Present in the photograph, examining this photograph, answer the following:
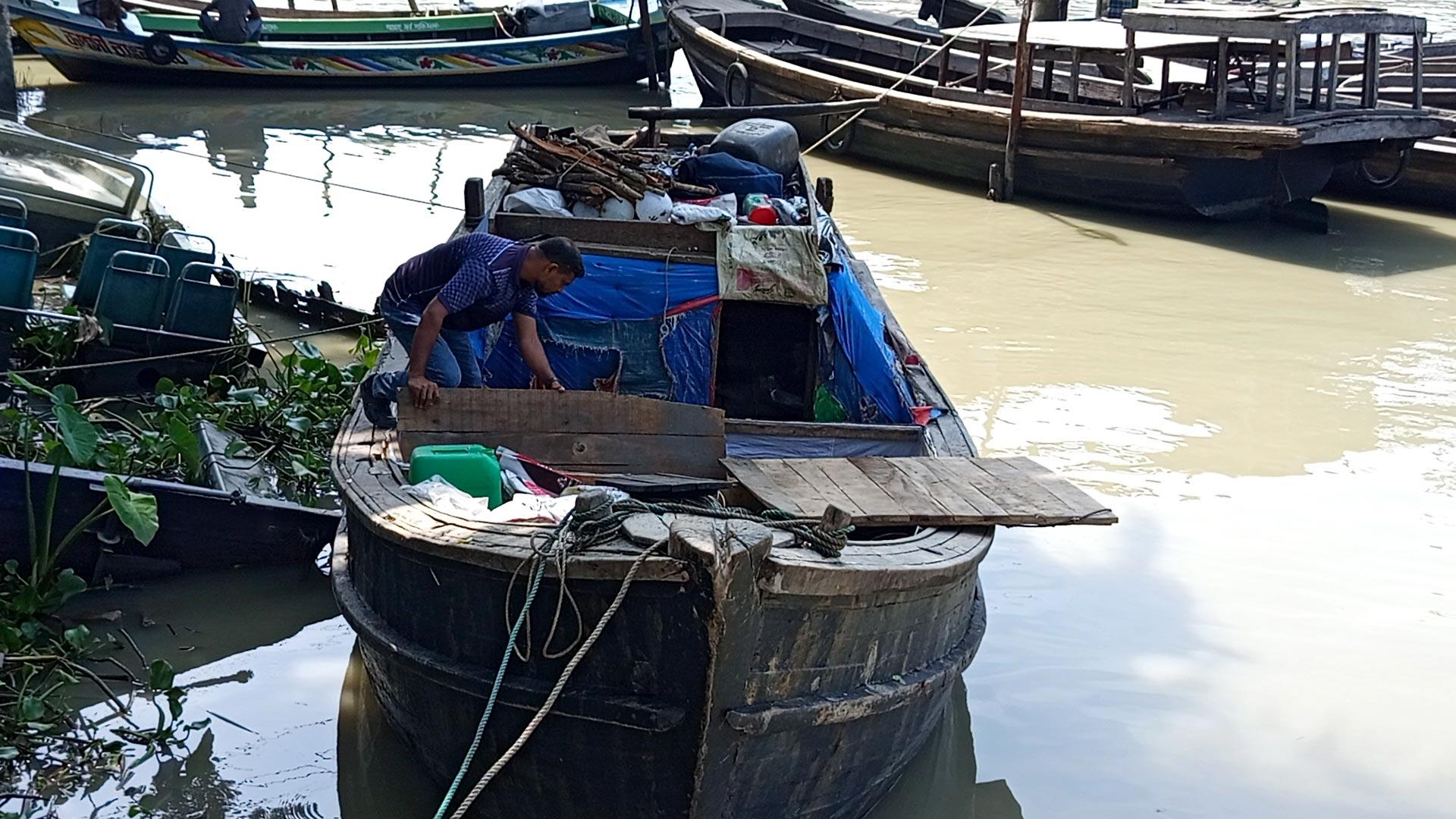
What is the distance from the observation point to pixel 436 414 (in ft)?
16.4

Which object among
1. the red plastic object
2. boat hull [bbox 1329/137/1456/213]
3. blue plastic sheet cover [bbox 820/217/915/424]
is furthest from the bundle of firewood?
boat hull [bbox 1329/137/1456/213]

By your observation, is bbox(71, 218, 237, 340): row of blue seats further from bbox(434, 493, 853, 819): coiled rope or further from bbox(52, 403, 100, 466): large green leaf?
bbox(434, 493, 853, 819): coiled rope

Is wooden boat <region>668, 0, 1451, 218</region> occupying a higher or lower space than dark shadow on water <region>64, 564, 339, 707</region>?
higher

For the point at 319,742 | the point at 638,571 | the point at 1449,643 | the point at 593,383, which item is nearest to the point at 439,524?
the point at 638,571

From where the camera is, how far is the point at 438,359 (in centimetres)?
533

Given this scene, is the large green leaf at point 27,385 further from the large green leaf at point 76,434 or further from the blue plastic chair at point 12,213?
the blue plastic chair at point 12,213

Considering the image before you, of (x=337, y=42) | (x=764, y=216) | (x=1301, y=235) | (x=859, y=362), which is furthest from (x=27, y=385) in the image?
(x=337, y=42)

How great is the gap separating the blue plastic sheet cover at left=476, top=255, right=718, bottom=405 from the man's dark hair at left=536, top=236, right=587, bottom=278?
123cm

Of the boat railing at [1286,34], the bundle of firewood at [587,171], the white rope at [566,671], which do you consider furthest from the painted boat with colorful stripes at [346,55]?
the white rope at [566,671]

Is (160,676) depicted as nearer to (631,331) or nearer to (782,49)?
(631,331)

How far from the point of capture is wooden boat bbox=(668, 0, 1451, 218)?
12.1 m

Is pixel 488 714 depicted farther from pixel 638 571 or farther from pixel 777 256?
pixel 777 256

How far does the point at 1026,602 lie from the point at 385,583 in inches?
118

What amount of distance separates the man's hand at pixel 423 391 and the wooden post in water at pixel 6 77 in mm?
10978
